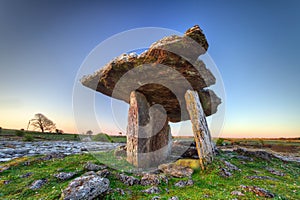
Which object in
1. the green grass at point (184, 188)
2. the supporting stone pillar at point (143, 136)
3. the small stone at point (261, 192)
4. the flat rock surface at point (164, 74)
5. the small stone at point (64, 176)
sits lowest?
the green grass at point (184, 188)

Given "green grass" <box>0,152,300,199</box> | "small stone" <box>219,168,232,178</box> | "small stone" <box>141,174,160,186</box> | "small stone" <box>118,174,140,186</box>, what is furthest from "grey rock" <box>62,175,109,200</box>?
"small stone" <box>219,168,232,178</box>

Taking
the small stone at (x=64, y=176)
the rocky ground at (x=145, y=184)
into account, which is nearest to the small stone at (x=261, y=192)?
the rocky ground at (x=145, y=184)

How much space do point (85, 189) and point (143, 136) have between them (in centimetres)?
638

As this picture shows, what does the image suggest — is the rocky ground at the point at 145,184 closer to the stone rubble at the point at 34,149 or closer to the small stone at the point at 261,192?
the small stone at the point at 261,192

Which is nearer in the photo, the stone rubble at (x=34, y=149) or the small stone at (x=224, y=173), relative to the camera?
the small stone at (x=224, y=173)

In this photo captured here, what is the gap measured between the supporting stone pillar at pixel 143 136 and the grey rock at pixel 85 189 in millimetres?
4929

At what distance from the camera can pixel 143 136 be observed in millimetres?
10938

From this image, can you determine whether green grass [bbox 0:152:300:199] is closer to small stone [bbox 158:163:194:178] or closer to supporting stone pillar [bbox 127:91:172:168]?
small stone [bbox 158:163:194:178]

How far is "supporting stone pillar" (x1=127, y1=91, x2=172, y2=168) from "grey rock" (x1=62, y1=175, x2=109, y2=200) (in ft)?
16.2

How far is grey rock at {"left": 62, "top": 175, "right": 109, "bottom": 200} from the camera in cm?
452

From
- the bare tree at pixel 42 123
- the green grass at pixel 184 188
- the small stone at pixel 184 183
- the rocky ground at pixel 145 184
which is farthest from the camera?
the bare tree at pixel 42 123

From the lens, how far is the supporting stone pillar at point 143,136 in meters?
10.5

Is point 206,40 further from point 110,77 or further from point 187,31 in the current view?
point 110,77

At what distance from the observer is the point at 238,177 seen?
764 centimetres
